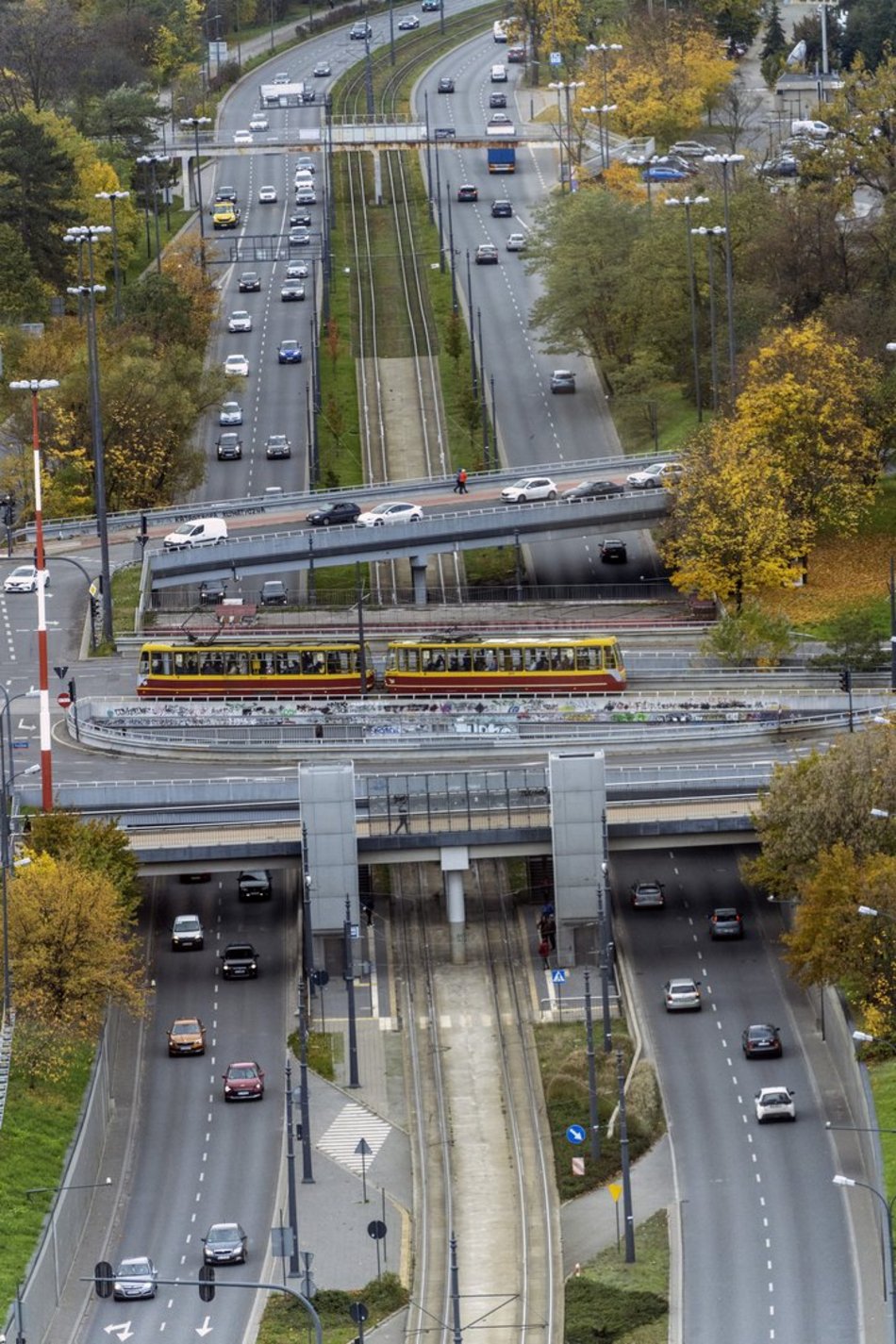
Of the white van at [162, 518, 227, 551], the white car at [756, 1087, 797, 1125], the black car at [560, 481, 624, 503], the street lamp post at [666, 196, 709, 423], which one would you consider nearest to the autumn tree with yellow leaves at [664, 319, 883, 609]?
the black car at [560, 481, 624, 503]

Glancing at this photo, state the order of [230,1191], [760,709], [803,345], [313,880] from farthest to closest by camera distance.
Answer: [803,345] < [760,709] < [313,880] < [230,1191]

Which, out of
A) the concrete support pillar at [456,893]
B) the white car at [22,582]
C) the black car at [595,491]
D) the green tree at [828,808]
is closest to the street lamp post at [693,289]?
the black car at [595,491]

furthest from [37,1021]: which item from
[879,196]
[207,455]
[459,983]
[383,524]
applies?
[879,196]

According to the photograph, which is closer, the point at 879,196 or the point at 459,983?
the point at 459,983

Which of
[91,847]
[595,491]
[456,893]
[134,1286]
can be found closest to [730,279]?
[595,491]

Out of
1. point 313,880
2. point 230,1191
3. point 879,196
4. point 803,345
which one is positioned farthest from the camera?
point 879,196

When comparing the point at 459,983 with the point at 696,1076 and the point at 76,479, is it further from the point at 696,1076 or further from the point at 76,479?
the point at 76,479

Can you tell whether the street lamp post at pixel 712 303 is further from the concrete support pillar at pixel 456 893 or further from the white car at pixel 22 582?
the concrete support pillar at pixel 456 893

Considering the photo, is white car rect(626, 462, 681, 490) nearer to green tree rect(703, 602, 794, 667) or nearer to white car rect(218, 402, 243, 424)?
green tree rect(703, 602, 794, 667)
